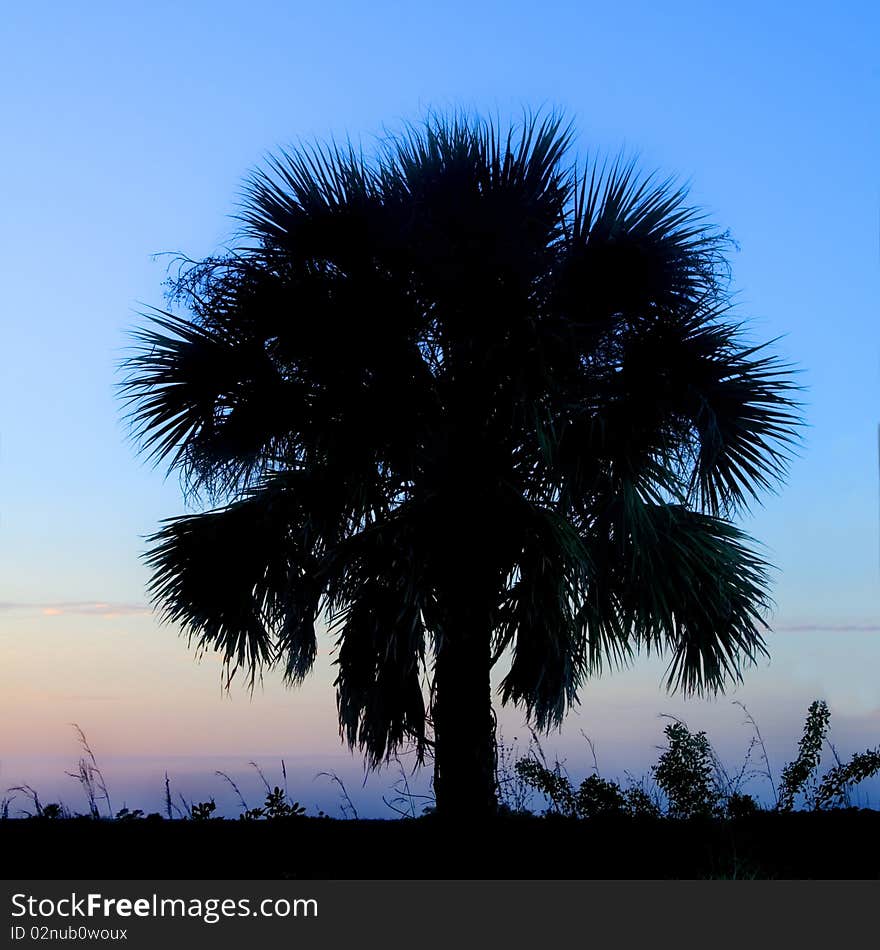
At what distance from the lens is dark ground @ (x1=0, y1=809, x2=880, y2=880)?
8.02 m

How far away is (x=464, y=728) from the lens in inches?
365

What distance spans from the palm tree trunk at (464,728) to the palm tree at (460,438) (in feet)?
0.06

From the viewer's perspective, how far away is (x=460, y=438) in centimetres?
961

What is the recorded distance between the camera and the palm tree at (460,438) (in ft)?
30.7

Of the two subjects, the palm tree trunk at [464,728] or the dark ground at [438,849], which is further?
the palm tree trunk at [464,728]

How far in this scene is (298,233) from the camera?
10.4 metres

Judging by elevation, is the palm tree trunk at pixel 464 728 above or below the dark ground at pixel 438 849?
above

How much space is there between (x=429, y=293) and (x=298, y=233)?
1.39m

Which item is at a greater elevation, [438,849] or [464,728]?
[464,728]

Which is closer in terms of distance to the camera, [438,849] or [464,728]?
[438,849]

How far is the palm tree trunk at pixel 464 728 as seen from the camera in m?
9.16

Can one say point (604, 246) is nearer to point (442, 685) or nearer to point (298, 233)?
point (298, 233)

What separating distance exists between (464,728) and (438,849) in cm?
111

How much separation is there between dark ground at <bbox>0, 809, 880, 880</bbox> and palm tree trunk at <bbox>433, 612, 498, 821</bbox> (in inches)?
8.4
